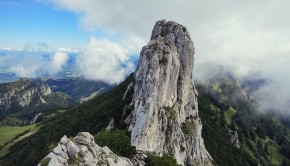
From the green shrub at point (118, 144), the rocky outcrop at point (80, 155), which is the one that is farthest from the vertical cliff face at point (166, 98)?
the rocky outcrop at point (80, 155)

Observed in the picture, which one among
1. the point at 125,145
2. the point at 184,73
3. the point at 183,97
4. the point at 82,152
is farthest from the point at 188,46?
the point at 82,152

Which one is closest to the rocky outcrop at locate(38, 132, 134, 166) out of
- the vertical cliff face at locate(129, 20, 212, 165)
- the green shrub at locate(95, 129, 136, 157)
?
the green shrub at locate(95, 129, 136, 157)

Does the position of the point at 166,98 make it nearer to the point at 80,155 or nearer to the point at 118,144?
the point at 118,144

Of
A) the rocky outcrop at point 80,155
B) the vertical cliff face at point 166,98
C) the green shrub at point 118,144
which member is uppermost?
the vertical cliff face at point 166,98

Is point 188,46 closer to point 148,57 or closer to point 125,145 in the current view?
point 148,57

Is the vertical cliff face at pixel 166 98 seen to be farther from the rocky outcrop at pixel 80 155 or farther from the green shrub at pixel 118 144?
the rocky outcrop at pixel 80 155

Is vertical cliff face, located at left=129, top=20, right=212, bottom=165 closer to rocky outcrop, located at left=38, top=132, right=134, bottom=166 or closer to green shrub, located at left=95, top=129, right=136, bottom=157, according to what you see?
green shrub, located at left=95, top=129, right=136, bottom=157
